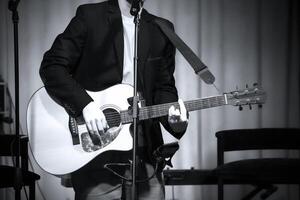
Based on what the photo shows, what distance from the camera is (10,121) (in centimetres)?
314

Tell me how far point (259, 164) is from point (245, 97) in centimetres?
57

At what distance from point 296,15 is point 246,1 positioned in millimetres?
447

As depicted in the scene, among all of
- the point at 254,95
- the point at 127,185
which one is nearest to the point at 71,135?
the point at 127,185

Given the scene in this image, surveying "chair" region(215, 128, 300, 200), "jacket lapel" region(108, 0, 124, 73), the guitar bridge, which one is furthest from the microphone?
"chair" region(215, 128, 300, 200)

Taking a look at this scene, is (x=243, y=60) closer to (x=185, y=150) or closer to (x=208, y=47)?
(x=208, y=47)

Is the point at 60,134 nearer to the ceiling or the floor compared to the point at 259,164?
nearer to the ceiling

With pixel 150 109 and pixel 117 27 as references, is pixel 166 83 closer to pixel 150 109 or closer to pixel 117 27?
pixel 150 109

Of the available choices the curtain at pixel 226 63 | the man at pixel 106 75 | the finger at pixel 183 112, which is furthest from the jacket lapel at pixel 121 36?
the curtain at pixel 226 63

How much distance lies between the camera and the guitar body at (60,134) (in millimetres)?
1869

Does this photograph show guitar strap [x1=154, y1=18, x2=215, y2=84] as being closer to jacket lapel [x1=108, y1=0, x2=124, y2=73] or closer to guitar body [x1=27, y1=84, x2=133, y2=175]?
jacket lapel [x1=108, y1=0, x2=124, y2=73]

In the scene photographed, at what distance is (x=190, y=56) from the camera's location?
6.57ft

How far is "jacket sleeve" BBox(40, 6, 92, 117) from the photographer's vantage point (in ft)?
5.97

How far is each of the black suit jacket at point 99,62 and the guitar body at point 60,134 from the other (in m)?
0.05

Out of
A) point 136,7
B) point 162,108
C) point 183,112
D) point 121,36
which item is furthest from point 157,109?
point 136,7
